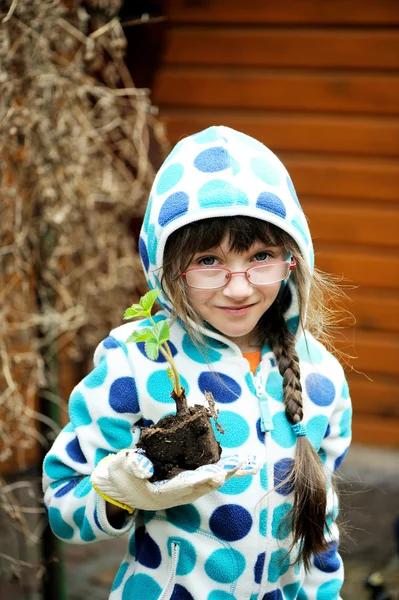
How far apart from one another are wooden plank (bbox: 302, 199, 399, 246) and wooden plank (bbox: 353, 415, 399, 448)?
0.94 metres

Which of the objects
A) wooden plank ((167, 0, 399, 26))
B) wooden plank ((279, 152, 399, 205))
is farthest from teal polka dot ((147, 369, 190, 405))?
wooden plank ((167, 0, 399, 26))

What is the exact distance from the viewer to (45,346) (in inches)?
119

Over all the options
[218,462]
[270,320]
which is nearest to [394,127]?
[270,320]

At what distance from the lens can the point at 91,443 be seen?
1.70 meters

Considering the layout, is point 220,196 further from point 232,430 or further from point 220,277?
point 232,430

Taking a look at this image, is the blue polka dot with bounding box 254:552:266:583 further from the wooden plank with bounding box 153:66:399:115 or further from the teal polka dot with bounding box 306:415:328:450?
the wooden plank with bounding box 153:66:399:115

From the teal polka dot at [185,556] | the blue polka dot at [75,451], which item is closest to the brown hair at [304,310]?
the teal polka dot at [185,556]

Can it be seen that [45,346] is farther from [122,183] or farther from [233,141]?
[233,141]

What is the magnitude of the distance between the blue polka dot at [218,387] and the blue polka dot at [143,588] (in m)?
0.41

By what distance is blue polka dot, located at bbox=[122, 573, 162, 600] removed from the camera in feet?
5.62

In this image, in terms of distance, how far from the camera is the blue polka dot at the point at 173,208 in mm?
1659

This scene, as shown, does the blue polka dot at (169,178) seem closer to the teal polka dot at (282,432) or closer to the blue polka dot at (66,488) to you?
the teal polka dot at (282,432)

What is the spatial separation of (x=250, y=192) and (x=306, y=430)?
54 cm

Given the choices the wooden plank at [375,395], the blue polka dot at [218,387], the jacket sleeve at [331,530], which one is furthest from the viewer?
the wooden plank at [375,395]
